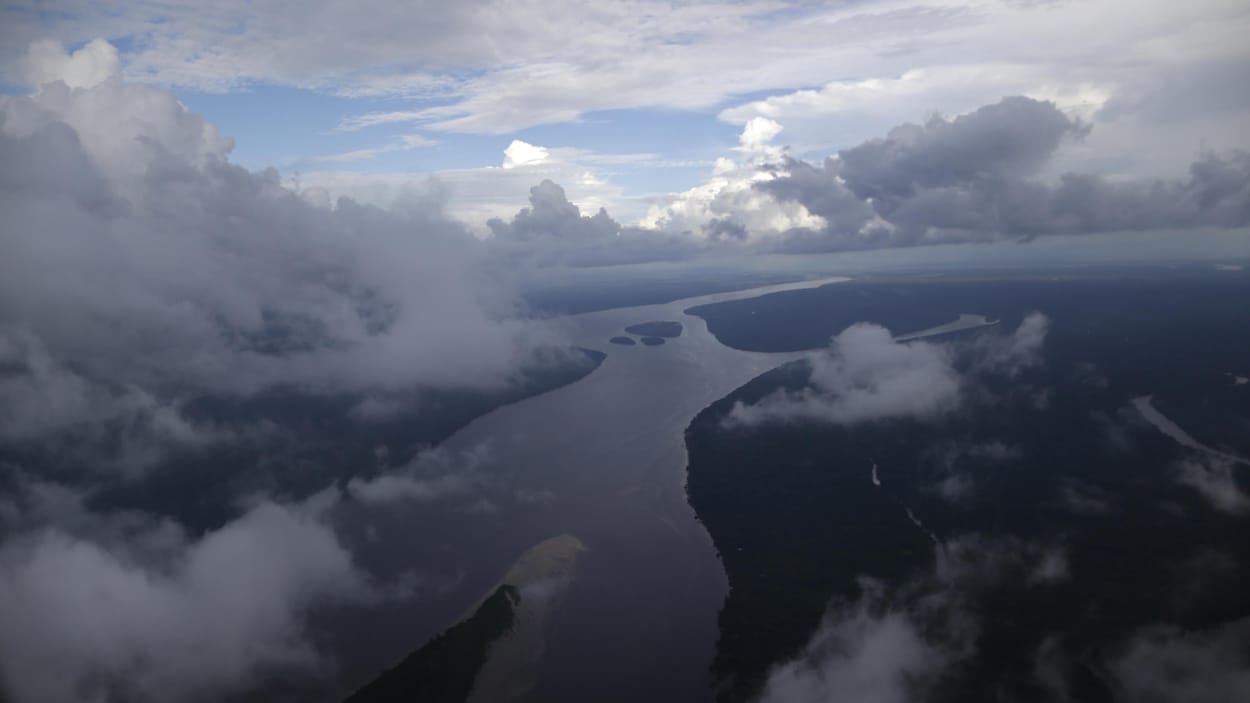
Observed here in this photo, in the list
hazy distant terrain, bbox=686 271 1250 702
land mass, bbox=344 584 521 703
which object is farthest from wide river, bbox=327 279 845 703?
hazy distant terrain, bbox=686 271 1250 702

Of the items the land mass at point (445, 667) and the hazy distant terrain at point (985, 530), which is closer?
the hazy distant terrain at point (985, 530)

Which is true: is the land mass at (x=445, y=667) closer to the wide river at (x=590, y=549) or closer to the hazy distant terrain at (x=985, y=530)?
the wide river at (x=590, y=549)

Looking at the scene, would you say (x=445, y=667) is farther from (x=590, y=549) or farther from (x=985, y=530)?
(x=985, y=530)

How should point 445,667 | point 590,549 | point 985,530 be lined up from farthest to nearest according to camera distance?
point 590,549 → point 985,530 → point 445,667

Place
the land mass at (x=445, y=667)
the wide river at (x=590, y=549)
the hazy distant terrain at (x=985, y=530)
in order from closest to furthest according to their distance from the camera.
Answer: the hazy distant terrain at (x=985, y=530), the land mass at (x=445, y=667), the wide river at (x=590, y=549)

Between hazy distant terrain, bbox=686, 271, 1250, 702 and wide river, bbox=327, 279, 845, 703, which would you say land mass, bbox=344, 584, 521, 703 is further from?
hazy distant terrain, bbox=686, 271, 1250, 702

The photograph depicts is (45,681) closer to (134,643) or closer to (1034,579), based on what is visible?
(134,643)

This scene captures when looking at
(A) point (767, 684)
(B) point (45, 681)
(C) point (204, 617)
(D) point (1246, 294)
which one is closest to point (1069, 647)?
(A) point (767, 684)

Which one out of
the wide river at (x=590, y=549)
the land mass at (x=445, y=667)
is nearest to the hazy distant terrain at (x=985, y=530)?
the wide river at (x=590, y=549)

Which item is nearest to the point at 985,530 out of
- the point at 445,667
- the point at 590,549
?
the point at 590,549
